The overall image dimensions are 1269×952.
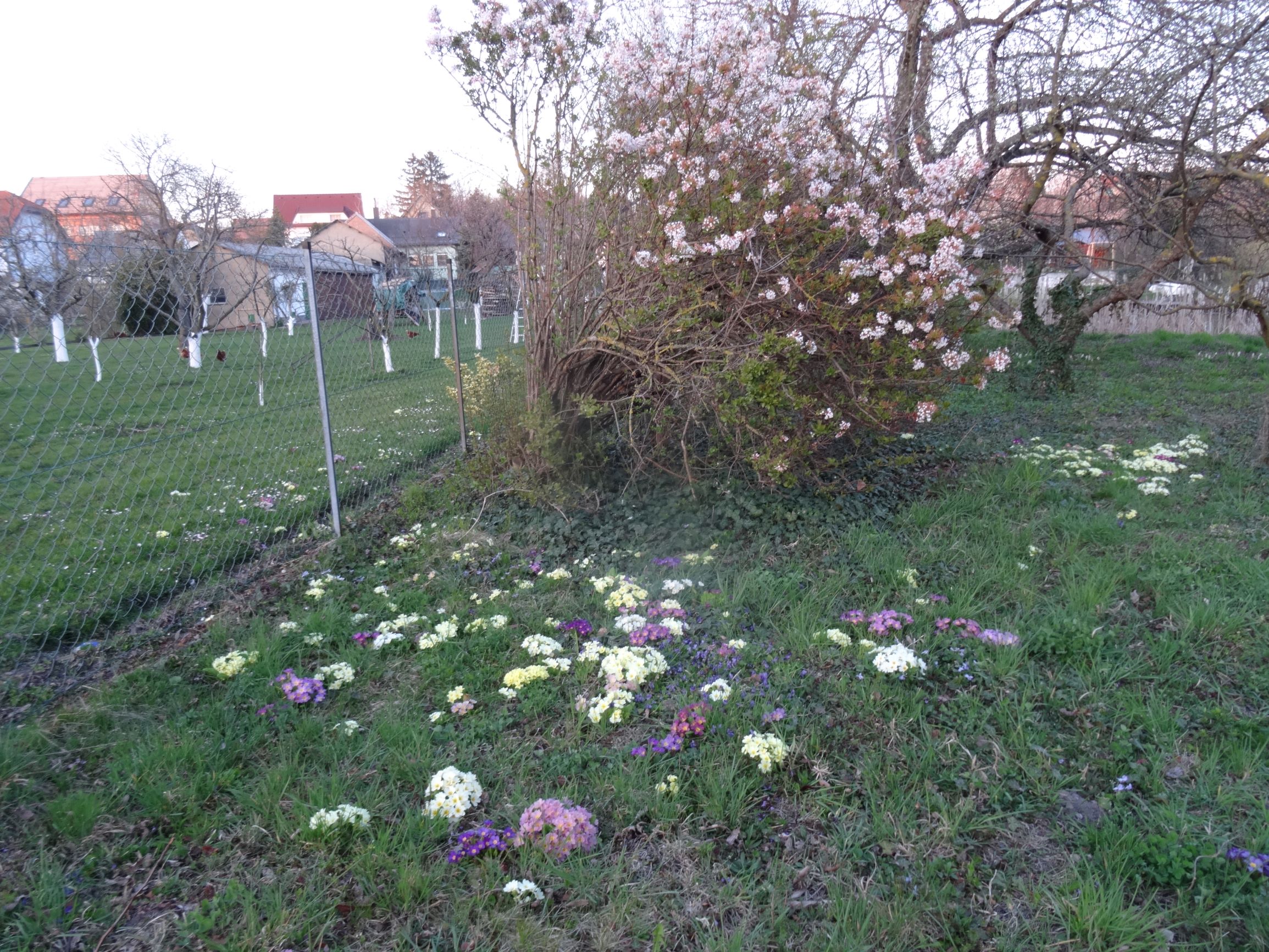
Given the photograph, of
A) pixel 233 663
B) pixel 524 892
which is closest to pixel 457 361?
pixel 233 663

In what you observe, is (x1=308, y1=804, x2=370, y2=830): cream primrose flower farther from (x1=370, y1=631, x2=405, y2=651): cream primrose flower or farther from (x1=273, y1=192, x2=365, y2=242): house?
(x1=273, y1=192, x2=365, y2=242): house

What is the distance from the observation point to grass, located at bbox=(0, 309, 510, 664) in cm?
398

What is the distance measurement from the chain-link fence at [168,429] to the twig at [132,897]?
60.1 inches

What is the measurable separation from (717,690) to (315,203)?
225 ft

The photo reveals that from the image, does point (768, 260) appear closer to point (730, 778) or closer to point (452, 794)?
point (730, 778)

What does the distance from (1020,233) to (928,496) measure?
5.54 meters

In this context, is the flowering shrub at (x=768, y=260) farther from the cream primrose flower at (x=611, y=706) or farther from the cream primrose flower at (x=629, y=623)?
the cream primrose flower at (x=611, y=706)

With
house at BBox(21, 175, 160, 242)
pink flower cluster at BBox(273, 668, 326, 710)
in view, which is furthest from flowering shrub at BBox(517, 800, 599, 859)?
house at BBox(21, 175, 160, 242)

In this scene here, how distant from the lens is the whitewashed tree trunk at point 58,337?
→ 130 inches

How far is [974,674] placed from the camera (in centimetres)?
299

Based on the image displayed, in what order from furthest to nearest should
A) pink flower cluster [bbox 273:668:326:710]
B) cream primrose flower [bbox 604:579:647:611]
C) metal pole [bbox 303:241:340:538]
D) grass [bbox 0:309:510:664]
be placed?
metal pole [bbox 303:241:340:538], grass [bbox 0:309:510:664], cream primrose flower [bbox 604:579:647:611], pink flower cluster [bbox 273:668:326:710]

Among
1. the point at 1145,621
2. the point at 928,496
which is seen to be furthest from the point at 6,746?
the point at 928,496

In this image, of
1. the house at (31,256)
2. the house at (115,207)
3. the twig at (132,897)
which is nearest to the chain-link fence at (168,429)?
the house at (31,256)

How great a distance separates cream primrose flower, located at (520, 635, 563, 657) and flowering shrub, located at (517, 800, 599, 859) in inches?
36.6
